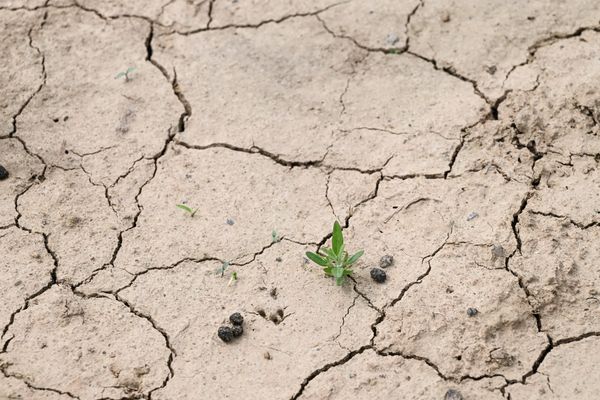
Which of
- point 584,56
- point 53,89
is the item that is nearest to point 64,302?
point 53,89

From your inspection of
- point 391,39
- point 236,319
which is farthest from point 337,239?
point 391,39

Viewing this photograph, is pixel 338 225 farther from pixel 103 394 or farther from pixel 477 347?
pixel 103 394

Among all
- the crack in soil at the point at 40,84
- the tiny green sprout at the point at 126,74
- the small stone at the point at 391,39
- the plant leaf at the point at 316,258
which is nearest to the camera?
the plant leaf at the point at 316,258

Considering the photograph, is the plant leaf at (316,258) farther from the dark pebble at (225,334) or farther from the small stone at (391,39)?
the small stone at (391,39)

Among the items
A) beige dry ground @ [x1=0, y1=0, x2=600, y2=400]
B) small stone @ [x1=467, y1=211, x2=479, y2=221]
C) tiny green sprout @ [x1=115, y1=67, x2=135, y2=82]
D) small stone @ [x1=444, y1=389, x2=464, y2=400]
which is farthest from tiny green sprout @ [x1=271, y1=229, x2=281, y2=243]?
tiny green sprout @ [x1=115, y1=67, x2=135, y2=82]

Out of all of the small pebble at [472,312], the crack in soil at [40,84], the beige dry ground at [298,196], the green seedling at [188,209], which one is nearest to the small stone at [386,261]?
the beige dry ground at [298,196]

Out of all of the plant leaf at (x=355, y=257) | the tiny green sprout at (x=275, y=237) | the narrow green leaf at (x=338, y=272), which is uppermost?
the plant leaf at (x=355, y=257)

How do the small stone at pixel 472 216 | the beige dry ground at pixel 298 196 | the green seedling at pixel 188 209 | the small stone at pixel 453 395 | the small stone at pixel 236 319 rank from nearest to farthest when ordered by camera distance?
the small stone at pixel 453 395
the beige dry ground at pixel 298 196
the small stone at pixel 236 319
the small stone at pixel 472 216
the green seedling at pixel 188 209
